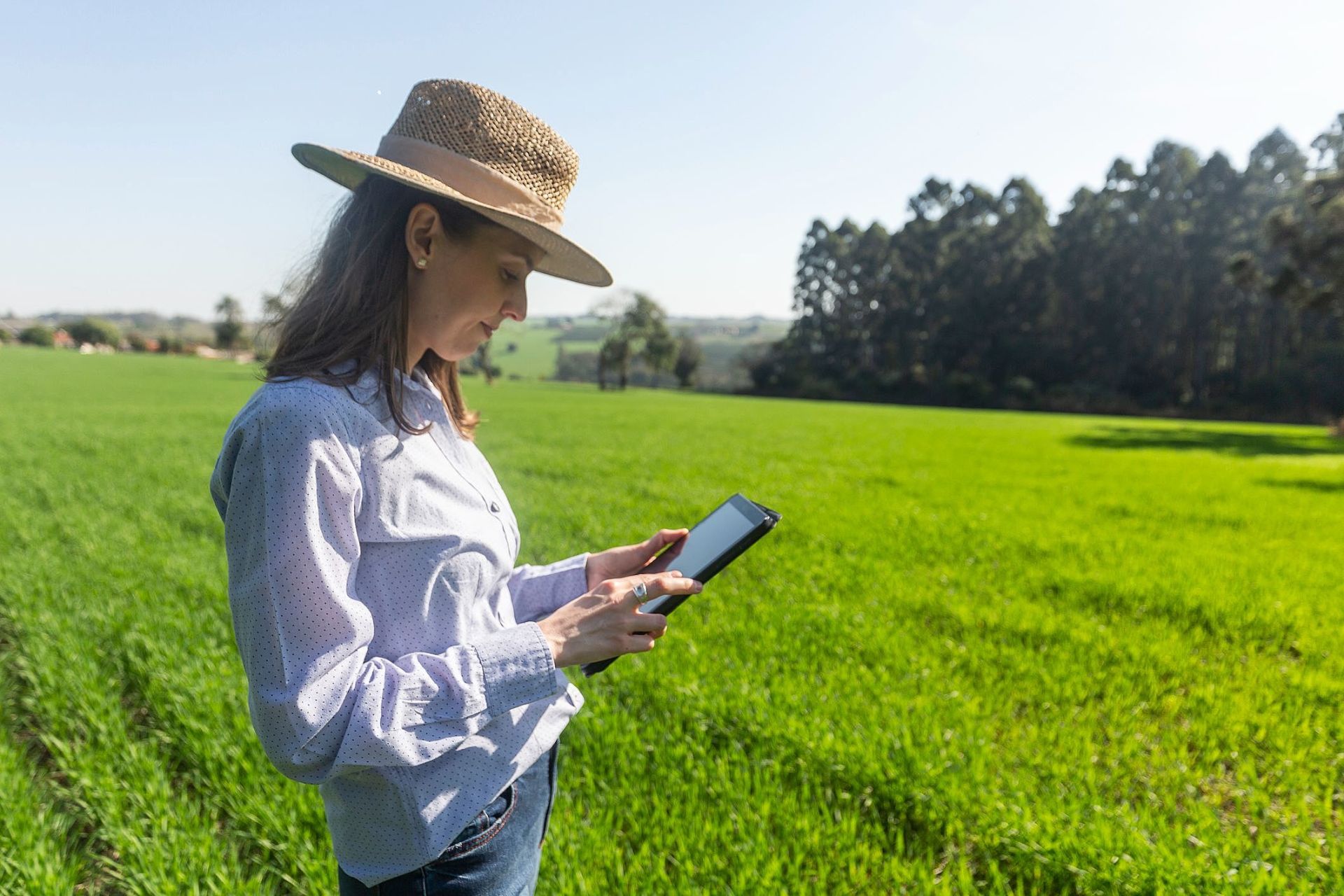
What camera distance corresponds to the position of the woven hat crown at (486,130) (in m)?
1.47

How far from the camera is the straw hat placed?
4.68 ft

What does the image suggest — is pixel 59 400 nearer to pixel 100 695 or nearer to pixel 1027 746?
pixel 100 695

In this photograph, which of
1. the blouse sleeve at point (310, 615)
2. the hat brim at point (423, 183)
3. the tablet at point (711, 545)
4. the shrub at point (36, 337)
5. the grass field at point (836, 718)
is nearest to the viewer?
the blouse sleeve at point (310, 615)

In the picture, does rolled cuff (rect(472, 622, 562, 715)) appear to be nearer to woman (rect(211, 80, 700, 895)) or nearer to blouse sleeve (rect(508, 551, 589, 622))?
woman (rect(211, 80, 700, 895))

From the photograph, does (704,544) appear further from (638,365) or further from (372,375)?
(638,365)

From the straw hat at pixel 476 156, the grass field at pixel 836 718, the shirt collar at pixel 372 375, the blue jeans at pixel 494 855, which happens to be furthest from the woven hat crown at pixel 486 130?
the grass field at pixel 836 718

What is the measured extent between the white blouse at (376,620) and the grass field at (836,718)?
1.41 meters

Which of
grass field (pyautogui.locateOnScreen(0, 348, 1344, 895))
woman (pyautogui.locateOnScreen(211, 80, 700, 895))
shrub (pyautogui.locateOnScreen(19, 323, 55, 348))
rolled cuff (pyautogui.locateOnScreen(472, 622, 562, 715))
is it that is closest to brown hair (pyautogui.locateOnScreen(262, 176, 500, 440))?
woman (pyautogui.locateOnScreen(211, 80, 700, 895))

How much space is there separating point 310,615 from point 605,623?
20.2 inches

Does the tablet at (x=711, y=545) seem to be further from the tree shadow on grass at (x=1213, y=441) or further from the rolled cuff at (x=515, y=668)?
the tree shadow on grass at (x=1213, y=441)

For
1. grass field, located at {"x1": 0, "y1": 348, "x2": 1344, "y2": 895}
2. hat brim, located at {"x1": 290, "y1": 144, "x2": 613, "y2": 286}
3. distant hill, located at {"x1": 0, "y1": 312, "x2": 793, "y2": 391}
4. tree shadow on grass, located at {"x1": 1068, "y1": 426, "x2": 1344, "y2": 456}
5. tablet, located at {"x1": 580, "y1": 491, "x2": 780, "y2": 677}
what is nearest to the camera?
hat brim, located at {"x1": 290, "y1": 144, "x2": 613, "y2": 286}

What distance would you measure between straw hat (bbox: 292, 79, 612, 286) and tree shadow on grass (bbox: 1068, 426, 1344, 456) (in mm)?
21288

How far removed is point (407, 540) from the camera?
1.35 m

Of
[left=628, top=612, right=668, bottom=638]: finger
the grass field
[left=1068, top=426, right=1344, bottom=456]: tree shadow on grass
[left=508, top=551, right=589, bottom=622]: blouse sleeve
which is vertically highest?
[left=628, top=612, right=668, bottom=638]: finger
